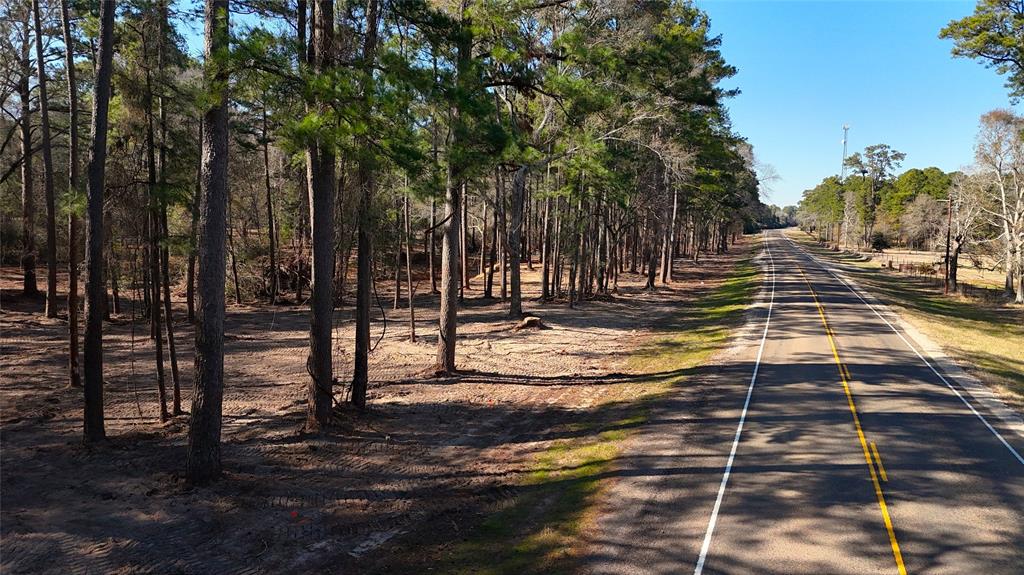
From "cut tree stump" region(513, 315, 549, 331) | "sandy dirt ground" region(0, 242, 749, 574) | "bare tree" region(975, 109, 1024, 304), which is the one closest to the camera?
"sandy dirt ground" region(0, 242, 749, 574)

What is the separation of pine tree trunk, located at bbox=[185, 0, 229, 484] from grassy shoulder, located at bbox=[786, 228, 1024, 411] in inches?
773

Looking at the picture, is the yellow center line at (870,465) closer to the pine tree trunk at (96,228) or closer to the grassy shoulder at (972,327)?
the grassy shoulder at (972,327)

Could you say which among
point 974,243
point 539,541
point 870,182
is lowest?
point 539,541

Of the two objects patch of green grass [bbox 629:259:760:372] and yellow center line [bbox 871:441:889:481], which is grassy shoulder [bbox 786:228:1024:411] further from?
patch of green grass [bbox 629:259:760:372]

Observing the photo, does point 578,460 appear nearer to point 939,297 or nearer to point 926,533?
point 926,533

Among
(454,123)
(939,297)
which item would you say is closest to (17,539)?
(454,123)

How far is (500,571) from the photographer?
8438mm

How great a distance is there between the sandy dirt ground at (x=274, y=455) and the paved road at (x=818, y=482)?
2.71 metres

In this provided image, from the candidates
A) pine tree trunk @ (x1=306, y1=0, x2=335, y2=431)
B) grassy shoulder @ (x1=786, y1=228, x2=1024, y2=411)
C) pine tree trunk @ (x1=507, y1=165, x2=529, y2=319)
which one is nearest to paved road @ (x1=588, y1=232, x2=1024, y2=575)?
grassy shoulder @ (x1=786, y1=228, x2=1024, y2=411)

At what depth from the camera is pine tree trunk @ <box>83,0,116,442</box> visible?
11.1m

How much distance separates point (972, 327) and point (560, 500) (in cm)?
2988

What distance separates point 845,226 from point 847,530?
4278 inches

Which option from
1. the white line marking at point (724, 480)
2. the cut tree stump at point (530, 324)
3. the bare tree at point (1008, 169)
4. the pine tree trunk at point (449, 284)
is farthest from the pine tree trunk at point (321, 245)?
the bare tree at point (1008, 169)

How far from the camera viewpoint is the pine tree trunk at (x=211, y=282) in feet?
31.9
